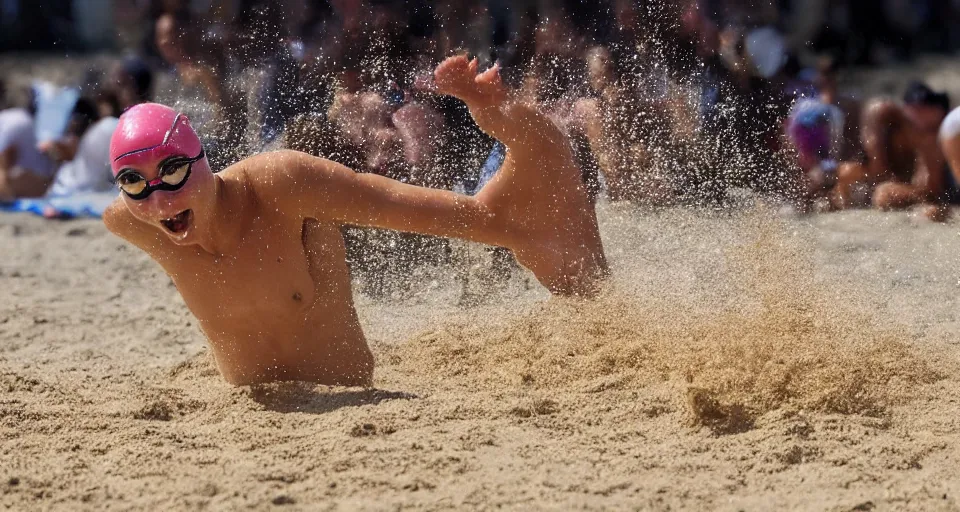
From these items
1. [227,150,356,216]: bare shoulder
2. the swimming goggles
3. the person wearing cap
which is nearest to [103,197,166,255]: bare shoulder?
the swimming goggles

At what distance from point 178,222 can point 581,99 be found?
9.23 ft

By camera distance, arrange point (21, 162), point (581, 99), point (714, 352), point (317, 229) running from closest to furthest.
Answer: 1. point (714, 352)
2. point (317, 229)
3. point (581, 99)
4. point (21, 162)

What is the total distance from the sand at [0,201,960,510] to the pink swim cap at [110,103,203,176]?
0.75m

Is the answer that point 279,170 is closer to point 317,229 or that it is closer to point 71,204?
point 317,229

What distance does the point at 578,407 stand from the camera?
3125 mm

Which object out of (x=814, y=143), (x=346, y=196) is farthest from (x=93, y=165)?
(x=346, y=196)

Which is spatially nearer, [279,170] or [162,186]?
[162,186]

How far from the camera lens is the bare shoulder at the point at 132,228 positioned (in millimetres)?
3511

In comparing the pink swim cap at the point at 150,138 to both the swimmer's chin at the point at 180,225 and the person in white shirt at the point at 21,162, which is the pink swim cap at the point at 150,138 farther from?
the person in white shirt at the point at 21,162

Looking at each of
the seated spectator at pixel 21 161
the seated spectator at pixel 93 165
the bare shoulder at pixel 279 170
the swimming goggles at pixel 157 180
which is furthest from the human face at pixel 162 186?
the seated spectator at pixel 21 161

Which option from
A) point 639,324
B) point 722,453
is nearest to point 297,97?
point 639,324

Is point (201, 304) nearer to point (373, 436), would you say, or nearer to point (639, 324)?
point (373, 436)

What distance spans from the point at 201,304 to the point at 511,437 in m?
1.31

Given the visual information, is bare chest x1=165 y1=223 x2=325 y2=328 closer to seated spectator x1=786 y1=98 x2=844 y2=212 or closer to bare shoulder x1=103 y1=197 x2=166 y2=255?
bare shoulder x1=103 y1=197 x2=166 y2=255
